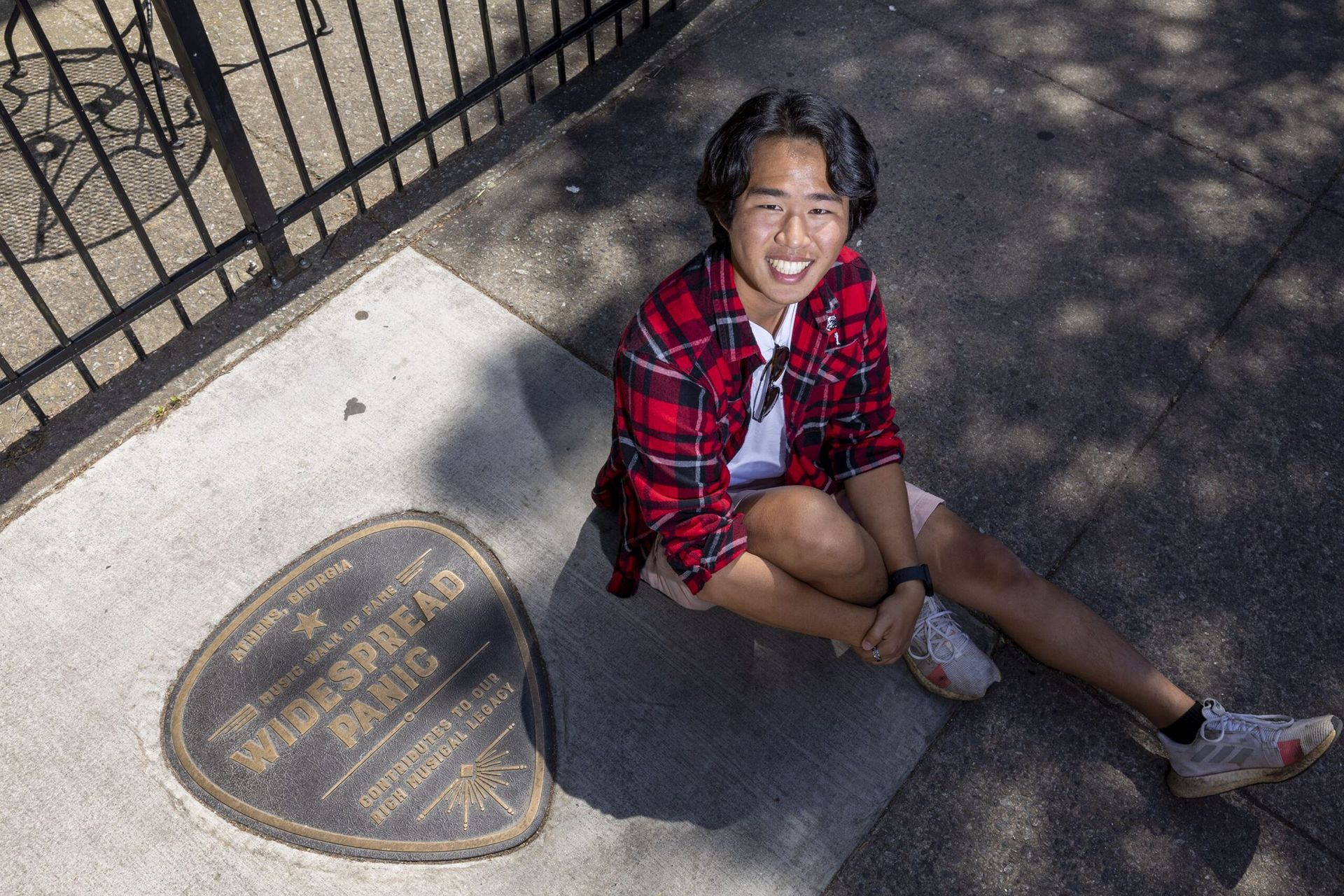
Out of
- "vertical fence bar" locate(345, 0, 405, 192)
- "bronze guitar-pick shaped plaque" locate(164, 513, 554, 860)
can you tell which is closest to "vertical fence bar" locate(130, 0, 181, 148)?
"vertical fence bar" locate(345, 0, 405, 192)

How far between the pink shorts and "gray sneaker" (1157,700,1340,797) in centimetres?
78

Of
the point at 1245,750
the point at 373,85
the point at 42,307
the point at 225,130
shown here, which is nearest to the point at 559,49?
the point at 373,85

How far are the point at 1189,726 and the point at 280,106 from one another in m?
2.98

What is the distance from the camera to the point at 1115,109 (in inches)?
158

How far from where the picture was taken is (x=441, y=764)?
2.46 metres

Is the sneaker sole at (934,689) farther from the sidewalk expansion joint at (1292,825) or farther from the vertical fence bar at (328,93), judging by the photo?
the vertical fence bar at (328,93)

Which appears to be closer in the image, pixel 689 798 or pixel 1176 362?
pixel 689 798

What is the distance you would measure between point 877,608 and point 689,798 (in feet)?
2.05

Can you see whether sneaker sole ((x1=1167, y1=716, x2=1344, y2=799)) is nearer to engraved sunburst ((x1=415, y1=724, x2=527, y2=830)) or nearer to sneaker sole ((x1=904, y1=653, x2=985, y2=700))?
sneaker sole ((x1=904, y1=653, x2=985, y2=700))

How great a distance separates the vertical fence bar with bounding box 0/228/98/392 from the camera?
2.77m

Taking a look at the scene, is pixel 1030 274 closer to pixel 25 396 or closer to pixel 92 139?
pixel 92 139

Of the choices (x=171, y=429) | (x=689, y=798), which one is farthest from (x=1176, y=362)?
(x=171, y=429)

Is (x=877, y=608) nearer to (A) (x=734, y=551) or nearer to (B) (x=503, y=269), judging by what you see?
(A) (x=734, y=551)

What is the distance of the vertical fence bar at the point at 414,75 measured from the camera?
3.24m
